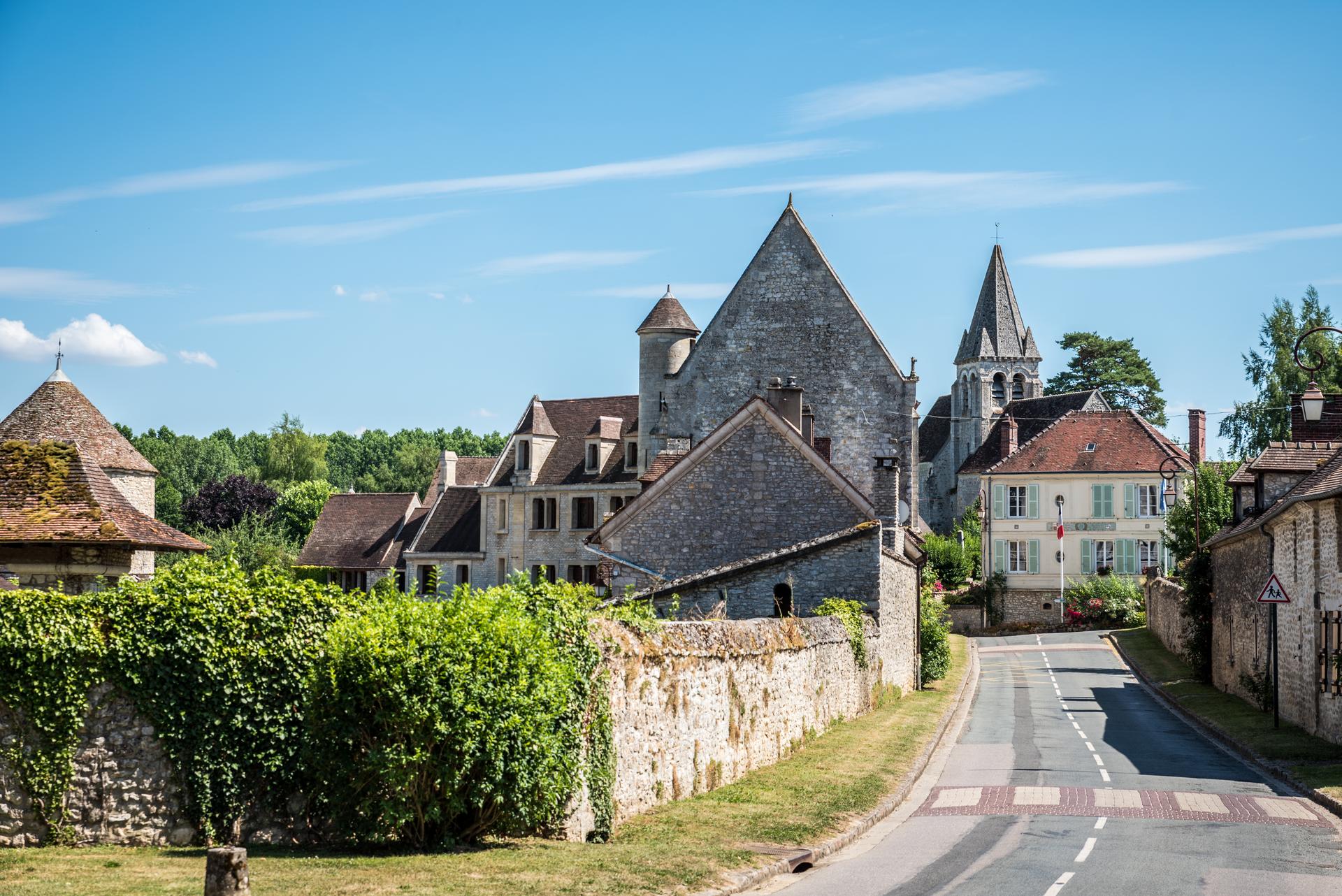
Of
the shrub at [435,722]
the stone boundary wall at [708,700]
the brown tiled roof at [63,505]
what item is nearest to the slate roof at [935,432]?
the stone boundary wall at [708,700]

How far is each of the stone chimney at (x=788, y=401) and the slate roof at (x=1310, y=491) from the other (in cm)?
1086

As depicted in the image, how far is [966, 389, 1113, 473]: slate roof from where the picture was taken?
3420 inches

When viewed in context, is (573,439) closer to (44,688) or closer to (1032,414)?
(44,688)

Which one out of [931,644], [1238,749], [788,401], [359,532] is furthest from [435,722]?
[359,532]

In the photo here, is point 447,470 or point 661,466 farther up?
point 447,470

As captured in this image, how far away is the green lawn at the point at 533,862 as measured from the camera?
10719 mm

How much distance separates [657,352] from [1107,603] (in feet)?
90.4

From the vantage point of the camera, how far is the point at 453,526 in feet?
198

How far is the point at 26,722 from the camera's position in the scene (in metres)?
12.1

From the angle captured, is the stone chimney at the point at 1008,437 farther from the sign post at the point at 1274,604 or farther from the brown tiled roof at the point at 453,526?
the sign post at the point at 1274,604

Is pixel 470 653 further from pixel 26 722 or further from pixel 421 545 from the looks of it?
pixel 421 545

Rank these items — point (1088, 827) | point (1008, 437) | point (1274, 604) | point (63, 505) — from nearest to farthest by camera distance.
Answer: point (1088, 827) < point (63, 505) < point (1274, 604) < point (1008, 437)

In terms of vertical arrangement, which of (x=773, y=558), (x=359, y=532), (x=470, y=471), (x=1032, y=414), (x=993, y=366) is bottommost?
(x=773, y=558)

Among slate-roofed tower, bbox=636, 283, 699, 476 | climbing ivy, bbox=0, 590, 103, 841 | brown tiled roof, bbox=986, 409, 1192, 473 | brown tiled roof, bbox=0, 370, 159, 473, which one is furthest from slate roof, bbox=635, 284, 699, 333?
climbing ivy, bbox=0, 590, 103, 841
